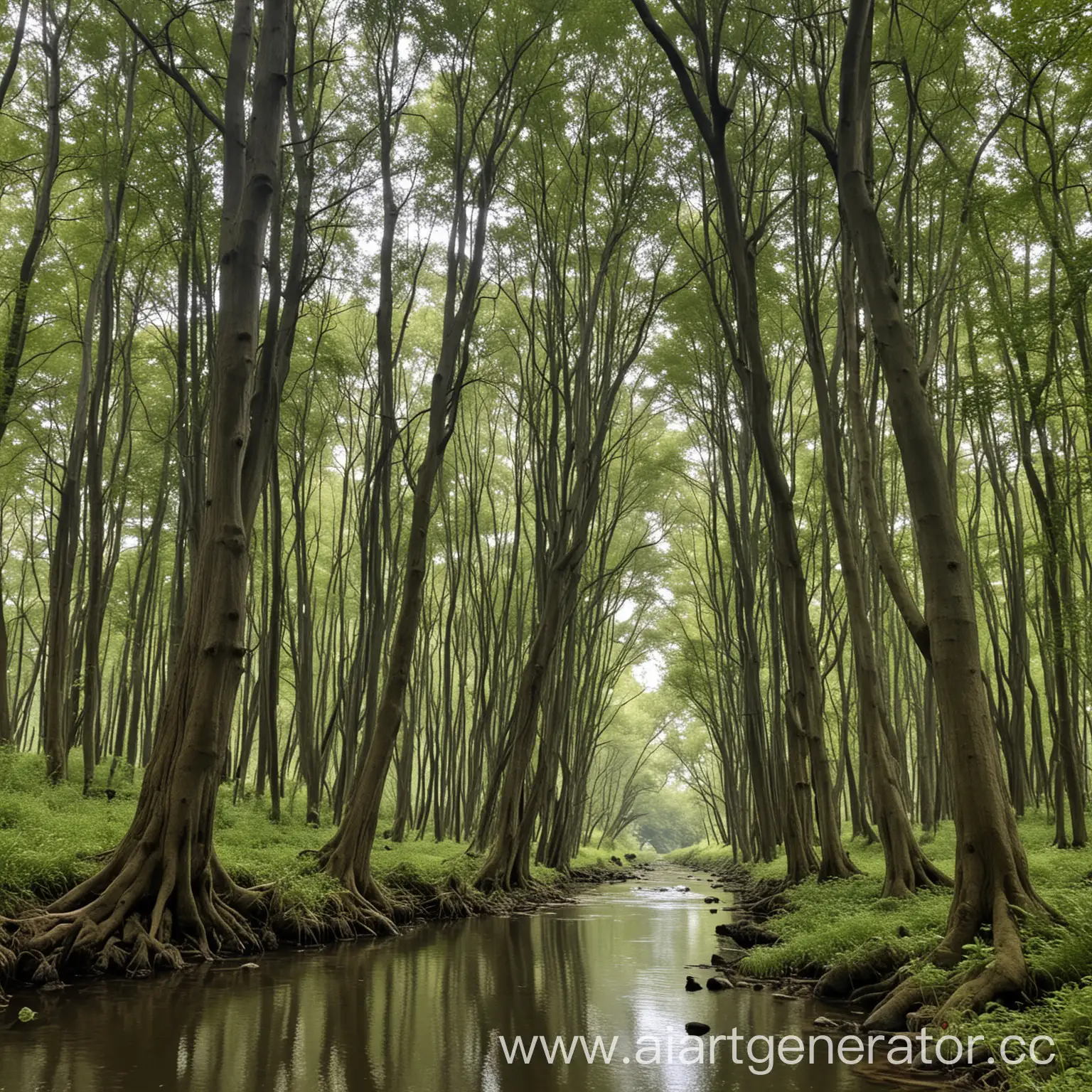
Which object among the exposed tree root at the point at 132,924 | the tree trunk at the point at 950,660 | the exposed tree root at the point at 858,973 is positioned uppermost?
the tree trunk at the point at 950,660

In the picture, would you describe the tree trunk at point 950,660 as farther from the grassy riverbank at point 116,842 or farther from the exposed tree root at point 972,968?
the grassy riverbank at point 116,842

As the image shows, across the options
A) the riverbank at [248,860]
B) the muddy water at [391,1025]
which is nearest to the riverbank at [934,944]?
the muddy water at [391,1025]

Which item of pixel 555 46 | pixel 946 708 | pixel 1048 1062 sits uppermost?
pixel 555 46

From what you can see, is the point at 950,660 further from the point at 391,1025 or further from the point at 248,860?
the point at 248,860

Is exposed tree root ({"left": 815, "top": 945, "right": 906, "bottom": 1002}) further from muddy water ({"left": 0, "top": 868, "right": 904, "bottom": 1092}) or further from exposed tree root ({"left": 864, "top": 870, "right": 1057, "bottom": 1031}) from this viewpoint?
exposed tree root ({"left": 864, "top": 870, "right": 1057, "bottom": 1031})

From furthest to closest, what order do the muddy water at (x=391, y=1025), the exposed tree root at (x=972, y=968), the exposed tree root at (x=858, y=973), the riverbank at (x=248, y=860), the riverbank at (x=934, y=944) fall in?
1. the riverbank at (x=248, y=860)
2. the exposed tree root at (x=858, y=973)
3. the exposed tree root at (x=972, y=968)
4. the muddy water at (x=391, y=1025)
5. the riverbank at (x=934, y=944)

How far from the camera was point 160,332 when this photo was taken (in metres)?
13.1

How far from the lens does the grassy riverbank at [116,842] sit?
5.41 meters

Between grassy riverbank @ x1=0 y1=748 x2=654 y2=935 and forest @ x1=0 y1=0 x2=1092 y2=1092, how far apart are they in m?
0.05

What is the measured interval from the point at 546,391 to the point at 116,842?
322 inches

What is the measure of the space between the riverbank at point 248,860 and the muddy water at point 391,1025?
1.77 ft

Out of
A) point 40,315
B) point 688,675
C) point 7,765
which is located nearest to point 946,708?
point 7,765

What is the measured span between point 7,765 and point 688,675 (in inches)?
663

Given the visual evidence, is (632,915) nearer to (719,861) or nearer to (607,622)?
(607,622)
